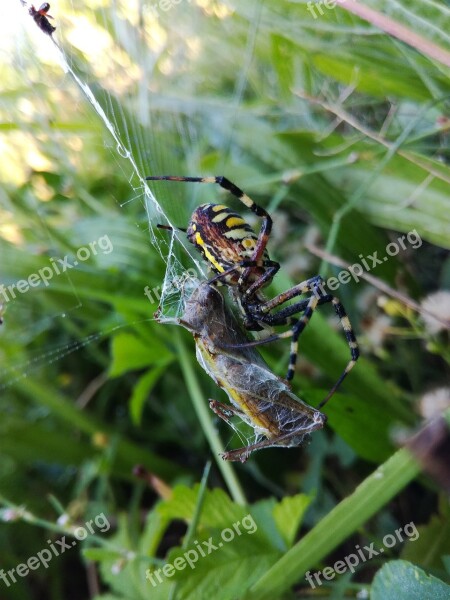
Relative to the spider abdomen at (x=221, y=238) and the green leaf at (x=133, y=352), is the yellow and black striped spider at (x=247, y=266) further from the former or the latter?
the green leaf at (x=133, y=352)

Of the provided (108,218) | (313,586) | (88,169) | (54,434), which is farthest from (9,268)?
(313,586)

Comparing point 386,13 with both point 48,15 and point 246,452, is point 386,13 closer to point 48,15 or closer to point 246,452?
point 48,15

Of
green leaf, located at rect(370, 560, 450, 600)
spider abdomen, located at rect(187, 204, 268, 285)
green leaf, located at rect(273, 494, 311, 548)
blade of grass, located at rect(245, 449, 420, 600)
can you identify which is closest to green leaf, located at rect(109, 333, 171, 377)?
spider abdomen, located at rect(187, 204, 268, 285)

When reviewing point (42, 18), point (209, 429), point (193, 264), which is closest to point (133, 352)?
point (209, 429)

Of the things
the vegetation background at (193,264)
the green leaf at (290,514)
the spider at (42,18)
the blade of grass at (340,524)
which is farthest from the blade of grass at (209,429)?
the spider at (42,18)

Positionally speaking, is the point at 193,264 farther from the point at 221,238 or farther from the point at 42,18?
the point at 42,18
